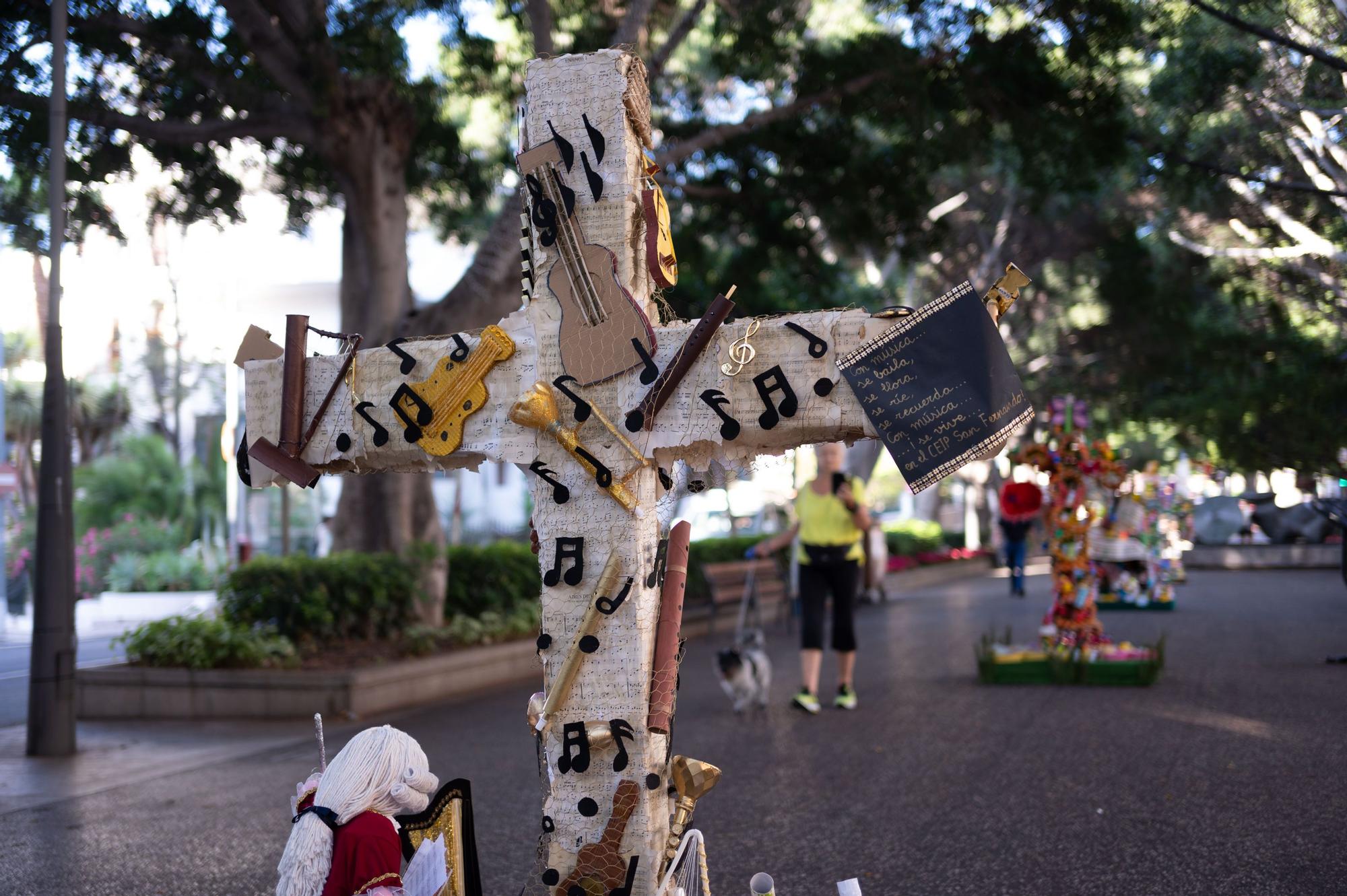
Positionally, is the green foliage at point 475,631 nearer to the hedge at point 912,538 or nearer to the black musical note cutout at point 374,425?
the black musical note cutout at point 374,425

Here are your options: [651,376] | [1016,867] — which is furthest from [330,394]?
[1016,867]

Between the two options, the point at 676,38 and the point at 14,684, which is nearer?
the point at 14,684

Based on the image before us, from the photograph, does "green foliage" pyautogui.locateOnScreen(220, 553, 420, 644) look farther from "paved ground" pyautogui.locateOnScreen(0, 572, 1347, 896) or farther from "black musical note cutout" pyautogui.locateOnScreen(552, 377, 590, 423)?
"black musical note cutout" pyautogui.locateOnScreen(552, 377, 590, 423)

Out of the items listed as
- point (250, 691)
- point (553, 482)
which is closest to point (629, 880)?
point (553, 482)

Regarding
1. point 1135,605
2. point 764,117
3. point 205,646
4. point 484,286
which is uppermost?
point 764,117

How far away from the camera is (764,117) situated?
11.9 metres

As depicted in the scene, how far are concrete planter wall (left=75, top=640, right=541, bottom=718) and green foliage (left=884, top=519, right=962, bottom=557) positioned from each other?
1579 cm

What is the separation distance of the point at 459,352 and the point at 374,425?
0.33m

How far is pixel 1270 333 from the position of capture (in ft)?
83.5

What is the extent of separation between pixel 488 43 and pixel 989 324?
10.8m

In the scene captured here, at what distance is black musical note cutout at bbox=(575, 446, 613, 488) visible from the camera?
132 inches

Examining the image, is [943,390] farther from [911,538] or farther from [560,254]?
[911,538]

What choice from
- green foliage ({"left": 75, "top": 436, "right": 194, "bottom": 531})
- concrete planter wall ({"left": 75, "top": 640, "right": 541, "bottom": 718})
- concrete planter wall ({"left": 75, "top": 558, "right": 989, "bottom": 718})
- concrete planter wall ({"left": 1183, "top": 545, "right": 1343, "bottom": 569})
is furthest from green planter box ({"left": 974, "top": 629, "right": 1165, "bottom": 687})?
green foliage ({"left": 75, "top": 436, "right": 194, "bottom": 531})

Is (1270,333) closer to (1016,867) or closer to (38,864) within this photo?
(1016,867)
